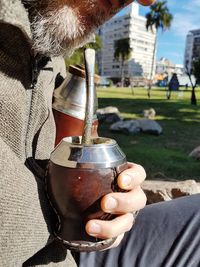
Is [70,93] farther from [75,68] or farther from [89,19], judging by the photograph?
[89,19]

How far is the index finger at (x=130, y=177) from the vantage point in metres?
0.86

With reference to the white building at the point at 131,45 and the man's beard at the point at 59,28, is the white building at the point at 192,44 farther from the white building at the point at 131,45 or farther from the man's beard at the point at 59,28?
the man's beard at the point at 59,28

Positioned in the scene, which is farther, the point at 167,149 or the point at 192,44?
the point at 192,44

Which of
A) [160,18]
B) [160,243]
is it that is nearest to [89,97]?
[160,243]

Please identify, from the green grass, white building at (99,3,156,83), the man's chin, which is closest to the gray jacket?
the man's chin

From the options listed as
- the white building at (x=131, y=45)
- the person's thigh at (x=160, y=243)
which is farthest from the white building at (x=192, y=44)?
the person's thigh at (x=160, y=243)

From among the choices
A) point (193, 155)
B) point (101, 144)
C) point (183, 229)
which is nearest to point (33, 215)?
point (101, 144)

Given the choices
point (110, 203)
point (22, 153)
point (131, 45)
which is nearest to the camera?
point (110, 203)

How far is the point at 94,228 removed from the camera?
0.85m

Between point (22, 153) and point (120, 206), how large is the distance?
0.29 m

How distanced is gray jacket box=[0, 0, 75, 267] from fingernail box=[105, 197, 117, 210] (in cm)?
17

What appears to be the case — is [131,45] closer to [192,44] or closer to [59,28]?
[192,44]

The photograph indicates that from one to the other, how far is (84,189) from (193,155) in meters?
4.82

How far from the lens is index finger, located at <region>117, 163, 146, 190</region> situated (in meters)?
0.86
